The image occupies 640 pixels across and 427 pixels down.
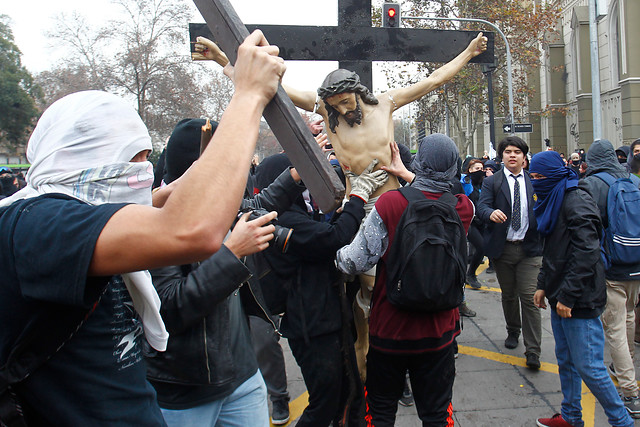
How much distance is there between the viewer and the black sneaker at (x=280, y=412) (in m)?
3.53

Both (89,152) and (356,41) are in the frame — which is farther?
(356,41)

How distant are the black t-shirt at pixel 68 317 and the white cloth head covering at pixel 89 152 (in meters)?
0.07

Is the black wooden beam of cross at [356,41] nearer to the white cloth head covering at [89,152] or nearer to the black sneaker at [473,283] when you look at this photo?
the white cloth head covering at [89,152]

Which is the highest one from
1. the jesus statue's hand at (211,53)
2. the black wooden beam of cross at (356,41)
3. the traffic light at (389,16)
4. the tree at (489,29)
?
the tree at (489,29)

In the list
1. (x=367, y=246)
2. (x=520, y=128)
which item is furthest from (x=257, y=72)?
(x=520, y=128)

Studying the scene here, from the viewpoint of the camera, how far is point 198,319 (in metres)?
1.74

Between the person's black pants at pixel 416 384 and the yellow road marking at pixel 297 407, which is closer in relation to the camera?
the person's black pants at pixel 416 384

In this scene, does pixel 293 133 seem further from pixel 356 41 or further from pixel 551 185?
pixel 551 185

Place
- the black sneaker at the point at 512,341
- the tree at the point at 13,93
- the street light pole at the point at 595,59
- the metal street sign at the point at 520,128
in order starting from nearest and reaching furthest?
the black sneaker at the point at 512,341
the street light pole at the point at 595,59
the metal street sign at the point at 520,128
the tree at the point at 13,93

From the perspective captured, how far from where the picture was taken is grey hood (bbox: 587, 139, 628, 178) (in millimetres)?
3711

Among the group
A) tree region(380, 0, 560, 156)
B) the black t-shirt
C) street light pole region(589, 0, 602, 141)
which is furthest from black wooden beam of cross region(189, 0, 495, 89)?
tree region(380, 0, 560, 156)

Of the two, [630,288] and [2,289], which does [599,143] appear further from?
[2,289]

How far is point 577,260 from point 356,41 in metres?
1.93

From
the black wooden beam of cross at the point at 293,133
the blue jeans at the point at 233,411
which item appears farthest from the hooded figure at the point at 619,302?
the black wooden beam of cross at the point at 293,133
